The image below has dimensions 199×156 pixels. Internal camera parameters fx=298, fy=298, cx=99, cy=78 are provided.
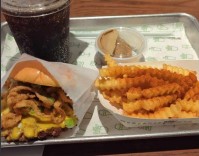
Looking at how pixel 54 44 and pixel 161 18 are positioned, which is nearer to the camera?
pixel 54 44

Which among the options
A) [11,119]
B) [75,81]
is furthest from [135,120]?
[11,119]

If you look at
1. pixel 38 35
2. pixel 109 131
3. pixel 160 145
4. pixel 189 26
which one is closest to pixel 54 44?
pixel 38 35

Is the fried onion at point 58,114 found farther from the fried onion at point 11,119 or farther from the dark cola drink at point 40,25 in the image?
the dark cola drink at point 40,25

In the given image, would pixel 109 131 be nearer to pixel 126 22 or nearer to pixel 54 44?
pixel 54 44

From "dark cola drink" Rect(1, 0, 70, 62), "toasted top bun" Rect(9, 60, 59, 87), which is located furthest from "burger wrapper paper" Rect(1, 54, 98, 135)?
"dark cola drink" Rect(1, 0, 70, 62)

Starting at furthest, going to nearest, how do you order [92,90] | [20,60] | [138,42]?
[138,42], [92,90], [20,60]

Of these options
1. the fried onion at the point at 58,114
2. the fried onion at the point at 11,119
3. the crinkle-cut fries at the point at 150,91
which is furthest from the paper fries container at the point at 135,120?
the fried onion at the point at 11,119
